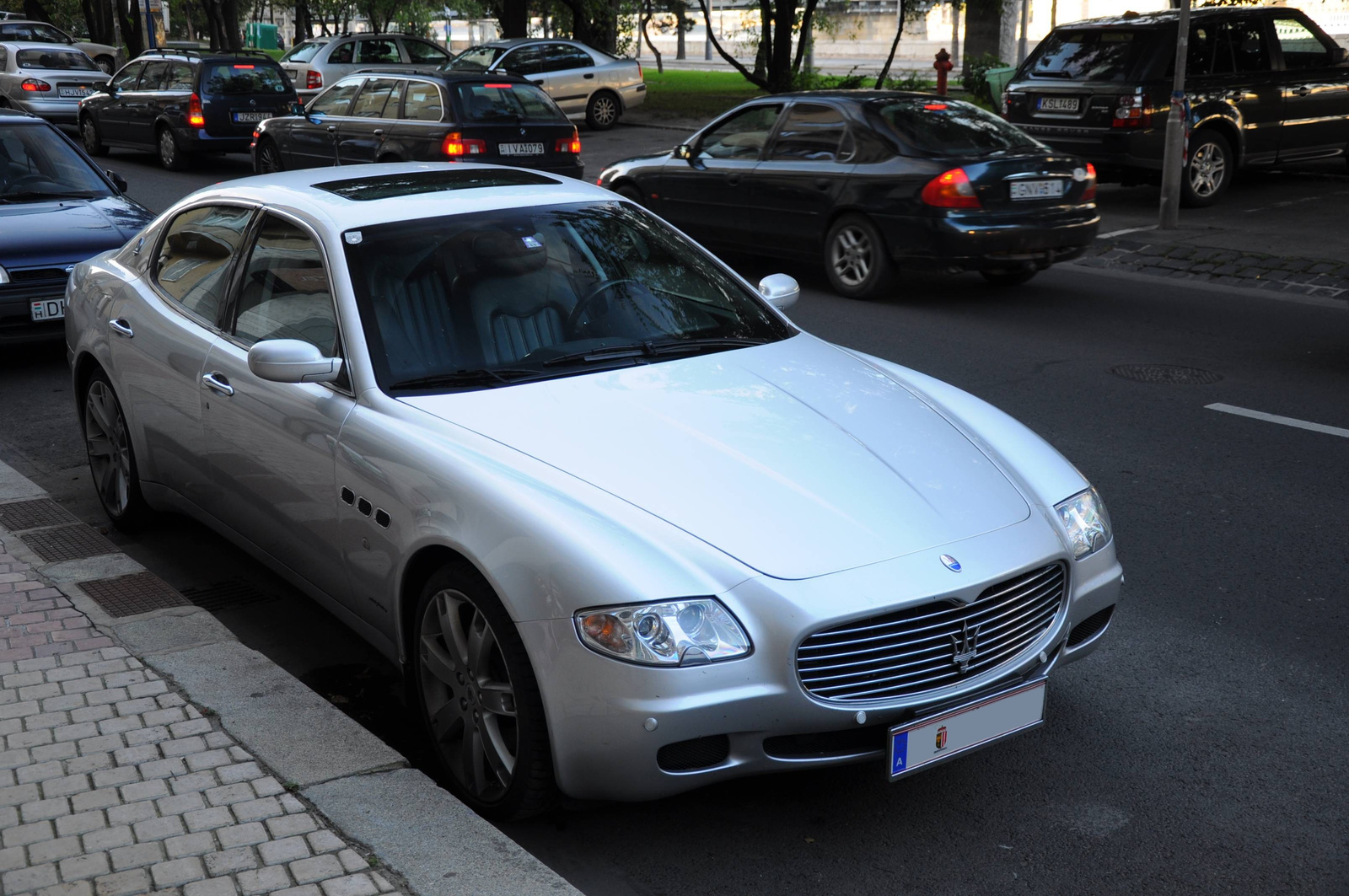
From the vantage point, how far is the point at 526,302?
4.40 meters

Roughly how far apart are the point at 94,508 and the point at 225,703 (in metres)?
2.88

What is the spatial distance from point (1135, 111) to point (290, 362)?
11743 mm

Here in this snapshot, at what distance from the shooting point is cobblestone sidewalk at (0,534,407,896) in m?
2.99

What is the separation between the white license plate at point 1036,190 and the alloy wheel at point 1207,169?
4.62 metres

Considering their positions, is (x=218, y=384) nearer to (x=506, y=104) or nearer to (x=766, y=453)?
(x=766, y=453)

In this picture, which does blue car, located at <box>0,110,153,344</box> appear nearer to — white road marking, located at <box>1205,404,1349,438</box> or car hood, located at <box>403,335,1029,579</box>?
car hood, located at <box>403,335,1029,579</box>

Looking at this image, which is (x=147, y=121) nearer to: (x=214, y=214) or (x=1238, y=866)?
(x=214, y=214)

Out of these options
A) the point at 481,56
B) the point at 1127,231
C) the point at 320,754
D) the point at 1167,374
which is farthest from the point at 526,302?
the point at 481,56

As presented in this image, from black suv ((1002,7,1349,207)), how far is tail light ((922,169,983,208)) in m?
4.48

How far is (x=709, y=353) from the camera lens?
4.45 meters

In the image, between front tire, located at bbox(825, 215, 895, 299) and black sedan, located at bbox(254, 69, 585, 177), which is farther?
black sedan, located at bbox(254, 69, 585, 177)

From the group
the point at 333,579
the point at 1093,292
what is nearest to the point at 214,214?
the point at 333,579

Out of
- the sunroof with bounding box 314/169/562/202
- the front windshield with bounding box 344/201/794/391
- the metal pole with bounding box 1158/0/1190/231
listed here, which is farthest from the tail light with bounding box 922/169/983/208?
the front windshield with bounding box 344/201/794/391

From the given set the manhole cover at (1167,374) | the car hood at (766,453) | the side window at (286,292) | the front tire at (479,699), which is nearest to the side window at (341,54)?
the manhole cover at (1167,374)
